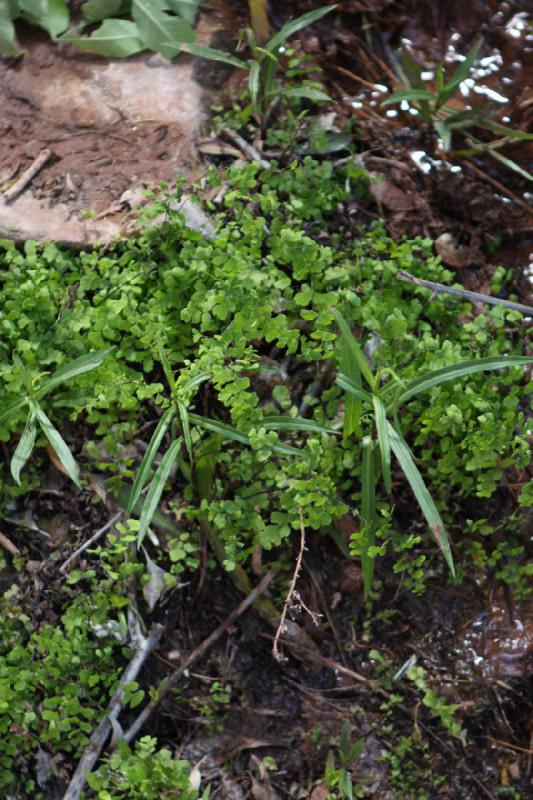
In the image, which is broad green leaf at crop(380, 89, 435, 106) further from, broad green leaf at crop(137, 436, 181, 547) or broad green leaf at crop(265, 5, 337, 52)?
broad green leaf at crop(137, 436, 181, 547)

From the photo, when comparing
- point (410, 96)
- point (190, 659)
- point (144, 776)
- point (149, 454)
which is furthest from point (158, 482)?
point (410, 96)

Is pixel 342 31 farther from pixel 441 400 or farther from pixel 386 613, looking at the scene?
pixel 386 613

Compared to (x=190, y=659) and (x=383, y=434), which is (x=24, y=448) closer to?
(x=190, y=659)

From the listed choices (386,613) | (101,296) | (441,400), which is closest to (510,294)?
(441,400)

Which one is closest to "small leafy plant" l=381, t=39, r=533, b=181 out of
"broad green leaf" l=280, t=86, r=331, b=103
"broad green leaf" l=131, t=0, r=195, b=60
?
"broad green leaf" l=280, t=86, r=331, b=103

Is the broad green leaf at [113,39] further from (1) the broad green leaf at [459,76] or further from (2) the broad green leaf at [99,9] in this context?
(1) the broad green leaf at [459,76]

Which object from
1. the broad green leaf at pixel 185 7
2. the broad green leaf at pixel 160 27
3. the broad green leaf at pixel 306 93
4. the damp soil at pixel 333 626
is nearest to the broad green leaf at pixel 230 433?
the damp soil at pixel 333 626
